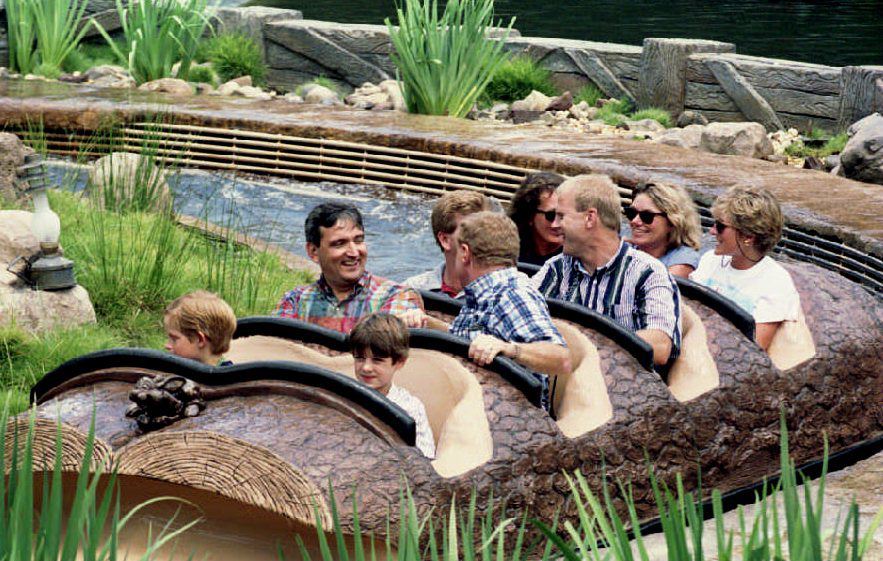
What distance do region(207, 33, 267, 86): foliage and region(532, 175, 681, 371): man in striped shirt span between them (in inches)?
358

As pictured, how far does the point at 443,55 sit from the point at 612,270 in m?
5.58

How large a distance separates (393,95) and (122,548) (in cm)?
862

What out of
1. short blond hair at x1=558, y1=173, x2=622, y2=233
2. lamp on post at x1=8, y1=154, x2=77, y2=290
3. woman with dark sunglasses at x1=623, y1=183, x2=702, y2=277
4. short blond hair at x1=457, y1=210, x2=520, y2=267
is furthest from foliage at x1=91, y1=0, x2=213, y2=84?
short blond hair at x1=457, y1=210, x2=520, y2=267

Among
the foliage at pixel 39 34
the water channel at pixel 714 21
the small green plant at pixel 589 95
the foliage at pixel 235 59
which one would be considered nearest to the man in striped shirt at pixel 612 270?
the small green plant at pixel 589 95

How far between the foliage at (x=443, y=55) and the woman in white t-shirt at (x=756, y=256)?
16.2ft

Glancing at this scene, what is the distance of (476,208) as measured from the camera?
13.6 ft

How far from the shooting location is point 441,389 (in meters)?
3.37

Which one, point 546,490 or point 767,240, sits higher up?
point 767,240

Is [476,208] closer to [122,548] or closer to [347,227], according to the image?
[347,227]

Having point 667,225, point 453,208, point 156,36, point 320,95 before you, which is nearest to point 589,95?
point 320,95

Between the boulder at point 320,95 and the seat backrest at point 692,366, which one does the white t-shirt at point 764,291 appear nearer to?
the seat backrest at point 692,366

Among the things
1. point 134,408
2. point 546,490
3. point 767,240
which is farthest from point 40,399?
point 767,240

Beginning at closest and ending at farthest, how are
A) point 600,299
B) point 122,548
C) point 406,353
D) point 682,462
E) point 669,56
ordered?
point 122,548 → point 406,353 → point 682,462 → point 600,299 → point 669,56

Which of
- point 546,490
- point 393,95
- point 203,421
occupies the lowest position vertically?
point 393,95
